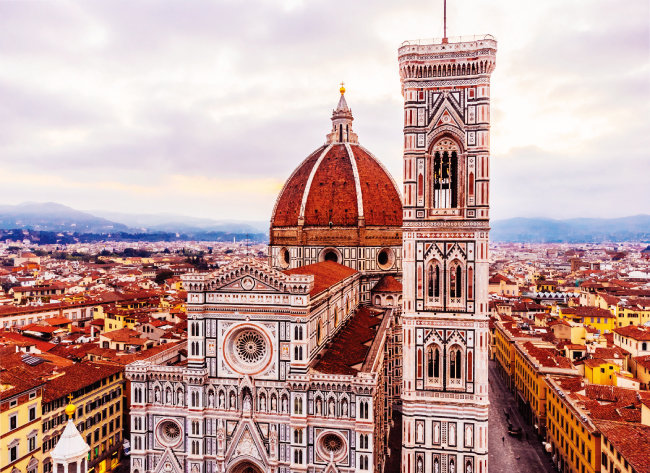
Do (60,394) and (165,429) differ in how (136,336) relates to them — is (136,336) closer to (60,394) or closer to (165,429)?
(60,394)

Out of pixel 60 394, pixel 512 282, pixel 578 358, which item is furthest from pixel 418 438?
pixel 512 282

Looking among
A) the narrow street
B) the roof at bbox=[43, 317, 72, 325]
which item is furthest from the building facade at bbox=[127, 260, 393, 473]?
the roof at bbox=[43, 317, 72, 325]

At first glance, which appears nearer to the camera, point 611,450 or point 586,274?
point 611,450

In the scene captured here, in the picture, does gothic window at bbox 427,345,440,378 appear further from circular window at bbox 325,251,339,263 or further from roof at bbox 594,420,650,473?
circular window at bbox 325,251,339,263

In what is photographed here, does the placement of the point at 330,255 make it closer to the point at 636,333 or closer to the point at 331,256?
the point at 331,256

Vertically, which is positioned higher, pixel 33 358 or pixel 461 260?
pixel 461 260

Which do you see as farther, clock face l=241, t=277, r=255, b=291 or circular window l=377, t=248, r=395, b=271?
circular window l=377, t=248, r=395, b=271

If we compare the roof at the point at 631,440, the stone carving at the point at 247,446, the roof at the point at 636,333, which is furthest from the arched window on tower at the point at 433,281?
the roof at the point at 636,333
